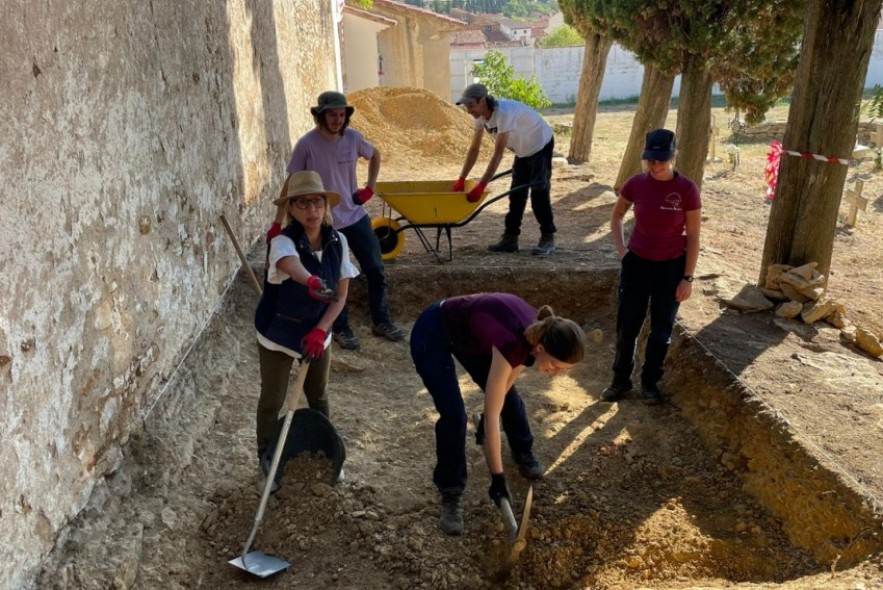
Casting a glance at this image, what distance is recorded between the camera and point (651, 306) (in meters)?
4.61

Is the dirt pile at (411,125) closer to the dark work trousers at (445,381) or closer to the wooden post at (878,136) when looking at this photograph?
the wooden post at (878,136)

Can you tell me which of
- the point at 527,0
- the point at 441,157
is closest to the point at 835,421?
the point at 441,157

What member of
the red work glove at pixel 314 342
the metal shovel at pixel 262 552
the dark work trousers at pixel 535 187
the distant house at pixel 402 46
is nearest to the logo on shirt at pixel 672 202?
the red work glove at pixel 314 342

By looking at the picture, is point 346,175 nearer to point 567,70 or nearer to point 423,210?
point 423,210

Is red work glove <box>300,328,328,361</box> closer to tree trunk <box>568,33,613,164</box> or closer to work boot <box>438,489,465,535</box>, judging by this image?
work boot <box>438,489,465,535</box>

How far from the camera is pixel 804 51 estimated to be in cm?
550

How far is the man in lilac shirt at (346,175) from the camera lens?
527cm

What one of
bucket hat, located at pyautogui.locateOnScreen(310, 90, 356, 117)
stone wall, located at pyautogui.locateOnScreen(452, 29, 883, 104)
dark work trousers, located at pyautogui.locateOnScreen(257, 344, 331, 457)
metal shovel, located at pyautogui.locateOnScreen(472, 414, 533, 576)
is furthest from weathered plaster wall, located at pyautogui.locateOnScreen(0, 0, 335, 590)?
stone wall, located at pyautogui.locateOnScreen(452, 29, 883, 104)

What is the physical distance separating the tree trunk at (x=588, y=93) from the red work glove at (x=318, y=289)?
396 inches

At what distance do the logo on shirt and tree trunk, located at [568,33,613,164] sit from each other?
28.6 ft

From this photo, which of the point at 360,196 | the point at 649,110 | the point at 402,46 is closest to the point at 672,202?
the point at 360,196

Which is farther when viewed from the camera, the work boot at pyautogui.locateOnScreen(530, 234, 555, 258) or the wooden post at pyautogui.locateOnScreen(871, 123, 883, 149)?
the wooden post at pyautogui.locateOnScreen(871, 123, 883, 149)

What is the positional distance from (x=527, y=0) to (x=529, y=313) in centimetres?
14131

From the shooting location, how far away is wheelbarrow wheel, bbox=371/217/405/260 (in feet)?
22.3
